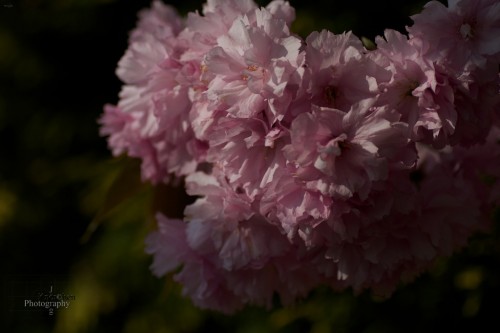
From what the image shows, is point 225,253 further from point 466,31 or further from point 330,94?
→ point 466,31

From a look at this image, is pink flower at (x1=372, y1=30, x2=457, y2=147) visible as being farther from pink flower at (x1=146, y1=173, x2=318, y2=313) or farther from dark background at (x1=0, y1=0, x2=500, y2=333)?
dark background at (x1=0, y1=0, x2=500, y2=333)

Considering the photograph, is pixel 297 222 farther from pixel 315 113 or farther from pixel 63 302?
pixel 63 302

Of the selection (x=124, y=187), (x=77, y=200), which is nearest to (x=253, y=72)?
(x=124, y=187)

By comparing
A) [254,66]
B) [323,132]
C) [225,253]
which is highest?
[254,66]

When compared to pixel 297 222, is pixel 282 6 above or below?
above

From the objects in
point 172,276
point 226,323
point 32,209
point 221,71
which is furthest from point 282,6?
point 32,209

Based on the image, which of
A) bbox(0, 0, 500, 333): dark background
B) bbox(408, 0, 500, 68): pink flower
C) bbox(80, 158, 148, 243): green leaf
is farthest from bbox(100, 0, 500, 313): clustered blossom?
bbox(0, 0, 500, 333): dark background

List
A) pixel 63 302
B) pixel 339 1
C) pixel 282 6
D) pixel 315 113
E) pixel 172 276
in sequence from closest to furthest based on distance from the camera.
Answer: pixel 315 113 → pixel 282 6 → pixel 172 276 → pixel 339 1 → pixel 63 302

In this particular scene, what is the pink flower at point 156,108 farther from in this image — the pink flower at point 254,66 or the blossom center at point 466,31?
the blossom center at point 466,31
